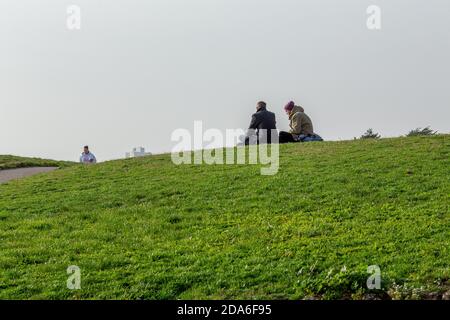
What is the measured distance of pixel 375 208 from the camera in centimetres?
1296

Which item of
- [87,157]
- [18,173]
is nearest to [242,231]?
[18,173]

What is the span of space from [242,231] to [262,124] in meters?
12.6

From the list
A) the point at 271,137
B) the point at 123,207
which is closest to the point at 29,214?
the point at 123,207

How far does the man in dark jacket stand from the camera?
2402cm

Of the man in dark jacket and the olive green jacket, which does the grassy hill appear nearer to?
the olive green jacket

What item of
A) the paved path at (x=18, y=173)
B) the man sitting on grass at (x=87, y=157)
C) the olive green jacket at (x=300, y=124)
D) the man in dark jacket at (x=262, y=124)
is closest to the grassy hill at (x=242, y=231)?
the olive green jacket at (x=300, y=124)

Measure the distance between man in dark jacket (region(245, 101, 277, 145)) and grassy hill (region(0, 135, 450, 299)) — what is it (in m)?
4.10

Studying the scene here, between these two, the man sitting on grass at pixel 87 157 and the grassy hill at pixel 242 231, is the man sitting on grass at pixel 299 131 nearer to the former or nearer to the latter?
the grassy hill at pixel 242 231

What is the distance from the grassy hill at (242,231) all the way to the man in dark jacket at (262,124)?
161 inches

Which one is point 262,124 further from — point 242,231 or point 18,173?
point 242,231

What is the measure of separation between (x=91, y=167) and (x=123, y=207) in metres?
9.00

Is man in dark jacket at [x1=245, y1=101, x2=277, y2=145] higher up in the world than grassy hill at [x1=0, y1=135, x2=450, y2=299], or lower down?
higher up

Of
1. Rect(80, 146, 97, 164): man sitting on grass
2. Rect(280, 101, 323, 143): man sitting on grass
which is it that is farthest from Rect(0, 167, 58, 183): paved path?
Rect(280, 101, 323, 143): man sitting on grass
